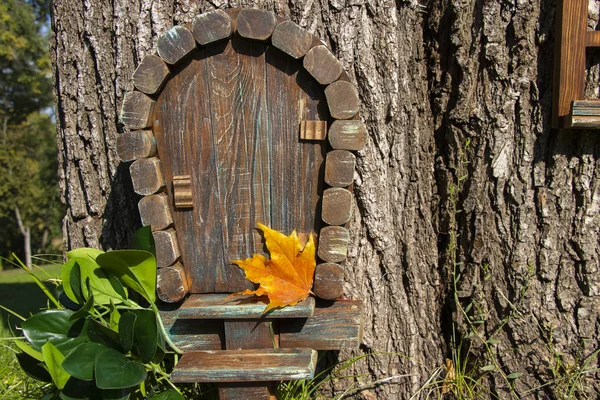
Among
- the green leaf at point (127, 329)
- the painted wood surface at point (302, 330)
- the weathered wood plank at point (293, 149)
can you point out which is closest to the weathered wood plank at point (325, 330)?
the painted wood surface at point (302, 330)

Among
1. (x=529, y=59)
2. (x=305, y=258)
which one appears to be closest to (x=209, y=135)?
(x=305, y=258)

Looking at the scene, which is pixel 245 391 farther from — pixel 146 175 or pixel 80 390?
pixel 146 175

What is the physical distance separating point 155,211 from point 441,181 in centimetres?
123

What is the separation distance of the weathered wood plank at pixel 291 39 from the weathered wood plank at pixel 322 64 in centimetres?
3

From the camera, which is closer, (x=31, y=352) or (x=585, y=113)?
(x=31, y=352)

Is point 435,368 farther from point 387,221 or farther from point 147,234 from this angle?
point 147,234

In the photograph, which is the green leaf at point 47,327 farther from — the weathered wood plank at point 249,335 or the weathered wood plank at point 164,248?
the weathered wood plank at point 249,335

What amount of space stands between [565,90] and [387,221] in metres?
0.88

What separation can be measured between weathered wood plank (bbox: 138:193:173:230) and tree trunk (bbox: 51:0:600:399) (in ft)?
1.43

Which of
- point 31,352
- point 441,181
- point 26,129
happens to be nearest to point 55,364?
point 31,352

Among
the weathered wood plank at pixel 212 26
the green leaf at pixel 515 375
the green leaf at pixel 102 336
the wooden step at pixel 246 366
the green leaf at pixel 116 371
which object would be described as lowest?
the green leaf at pixel 515 375

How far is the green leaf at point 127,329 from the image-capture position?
1.80 meters

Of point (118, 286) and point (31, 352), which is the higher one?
point (118, 286)

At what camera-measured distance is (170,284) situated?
6.57 feet
